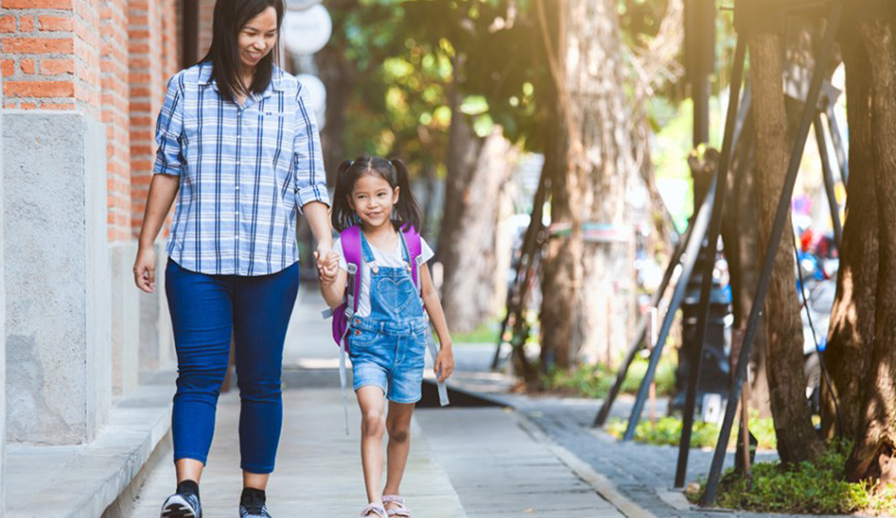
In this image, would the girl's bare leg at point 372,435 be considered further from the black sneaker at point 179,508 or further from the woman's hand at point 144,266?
the woman's hand at point 144,266

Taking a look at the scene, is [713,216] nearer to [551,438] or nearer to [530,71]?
[551,438]

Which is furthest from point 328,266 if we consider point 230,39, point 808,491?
point 808,491

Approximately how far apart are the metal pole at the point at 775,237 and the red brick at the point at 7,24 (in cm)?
341

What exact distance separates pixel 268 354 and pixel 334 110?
30814mm

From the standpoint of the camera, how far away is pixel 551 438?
33.4 ft

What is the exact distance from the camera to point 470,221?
2266 cm

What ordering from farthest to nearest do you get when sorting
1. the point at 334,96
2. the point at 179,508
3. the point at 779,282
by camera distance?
the point at 334,96 < the point at 779,282 < the point at 179,508

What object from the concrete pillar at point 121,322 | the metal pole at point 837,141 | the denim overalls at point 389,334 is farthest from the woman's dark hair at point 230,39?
the metal pole at point 837,141

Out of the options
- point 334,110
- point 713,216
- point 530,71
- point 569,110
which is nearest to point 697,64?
point 569,110

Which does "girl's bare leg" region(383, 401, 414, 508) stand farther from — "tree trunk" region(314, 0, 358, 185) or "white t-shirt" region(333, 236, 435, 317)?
"tree trunk" region(314, 0, 358, 185)

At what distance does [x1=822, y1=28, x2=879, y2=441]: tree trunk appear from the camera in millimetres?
6859

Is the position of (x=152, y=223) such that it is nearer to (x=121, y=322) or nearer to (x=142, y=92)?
(x=121, y=322)

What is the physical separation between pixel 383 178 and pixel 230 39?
82cm

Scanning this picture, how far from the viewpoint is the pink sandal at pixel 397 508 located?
5.64 metres
